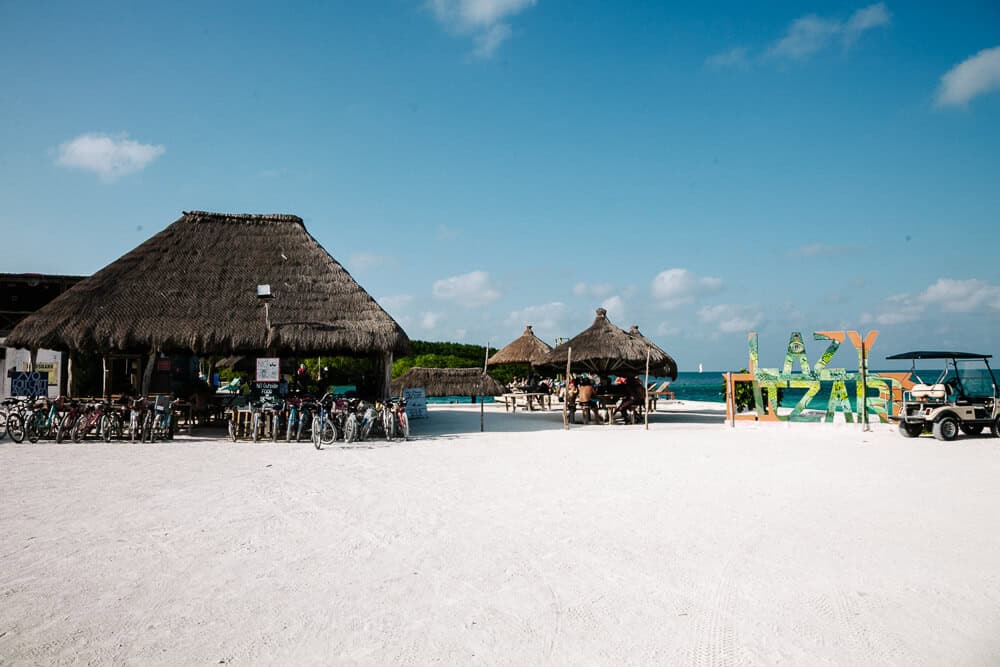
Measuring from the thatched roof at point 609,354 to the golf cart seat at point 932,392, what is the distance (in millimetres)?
6496

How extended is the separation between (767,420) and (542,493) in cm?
1277

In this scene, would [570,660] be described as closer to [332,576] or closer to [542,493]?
[332,576]

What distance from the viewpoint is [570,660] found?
3314mm

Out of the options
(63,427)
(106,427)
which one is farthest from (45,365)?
(106,427)

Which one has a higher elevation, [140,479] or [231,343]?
[231,343]

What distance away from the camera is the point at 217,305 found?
47.1ft

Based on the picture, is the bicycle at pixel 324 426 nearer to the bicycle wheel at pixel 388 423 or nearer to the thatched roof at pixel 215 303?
the bicycle wheel at pixel 388 423

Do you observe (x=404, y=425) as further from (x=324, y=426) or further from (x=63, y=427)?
(x=63, y=427)

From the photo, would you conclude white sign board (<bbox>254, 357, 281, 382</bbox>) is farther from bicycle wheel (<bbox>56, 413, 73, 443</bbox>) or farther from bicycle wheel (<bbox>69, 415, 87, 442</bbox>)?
bicycle wheel (<bbox>56, 413, 73, 443</bbox>)

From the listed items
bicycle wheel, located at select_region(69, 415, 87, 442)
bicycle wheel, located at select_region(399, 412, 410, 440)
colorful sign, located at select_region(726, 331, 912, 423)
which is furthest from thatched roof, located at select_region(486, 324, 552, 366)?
bicycle wheel, located at select_region(69, 415, 87, 442)

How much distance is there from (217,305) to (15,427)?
4271mm

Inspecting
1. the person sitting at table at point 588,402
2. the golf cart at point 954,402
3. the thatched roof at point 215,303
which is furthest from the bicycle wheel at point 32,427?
the golf cart at point 954,402

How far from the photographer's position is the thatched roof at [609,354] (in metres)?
18.7

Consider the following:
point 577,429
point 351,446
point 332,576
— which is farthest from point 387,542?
point 577,429
